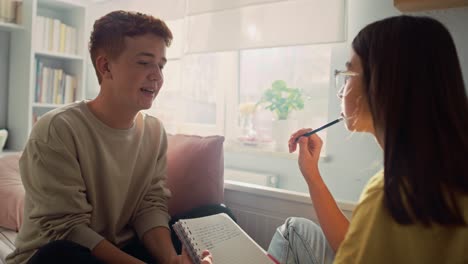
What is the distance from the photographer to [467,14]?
134cm

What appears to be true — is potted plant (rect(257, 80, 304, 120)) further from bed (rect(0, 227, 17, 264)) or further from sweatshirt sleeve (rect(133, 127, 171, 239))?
bed (rect(0, 227, 17, 264))

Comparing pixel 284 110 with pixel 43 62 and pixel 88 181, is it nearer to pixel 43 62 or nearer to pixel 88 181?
pixel 88 181

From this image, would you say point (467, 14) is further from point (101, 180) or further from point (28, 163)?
point (28, 163)

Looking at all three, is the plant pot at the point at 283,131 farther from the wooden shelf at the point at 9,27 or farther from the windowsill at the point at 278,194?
the wooden shelf at the point at 9,27

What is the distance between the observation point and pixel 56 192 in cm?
104

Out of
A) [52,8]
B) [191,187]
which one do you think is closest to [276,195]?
[191,187]

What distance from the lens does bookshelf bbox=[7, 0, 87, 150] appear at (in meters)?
2.26

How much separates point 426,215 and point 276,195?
90 centimetres

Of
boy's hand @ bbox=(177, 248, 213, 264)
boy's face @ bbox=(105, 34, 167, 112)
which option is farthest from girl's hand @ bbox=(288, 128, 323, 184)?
boy's face @ bbox=(105, 34, 167, 112)

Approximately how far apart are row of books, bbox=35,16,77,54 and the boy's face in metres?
1.49

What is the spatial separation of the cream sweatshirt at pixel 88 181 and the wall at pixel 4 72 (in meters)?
1.60

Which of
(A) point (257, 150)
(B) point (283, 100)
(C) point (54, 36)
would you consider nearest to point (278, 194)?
(A) point (257, 150)

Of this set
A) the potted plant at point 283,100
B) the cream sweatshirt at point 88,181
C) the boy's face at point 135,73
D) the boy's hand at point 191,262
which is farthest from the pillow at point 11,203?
the potted plant at point 283,100

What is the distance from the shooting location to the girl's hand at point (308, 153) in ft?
3.66
